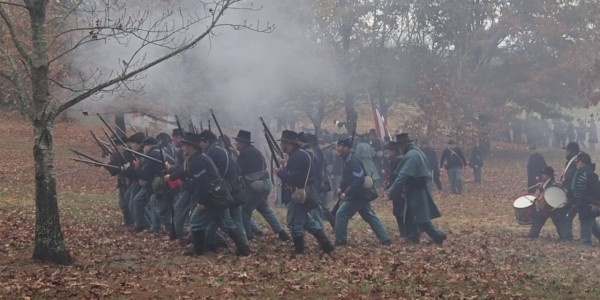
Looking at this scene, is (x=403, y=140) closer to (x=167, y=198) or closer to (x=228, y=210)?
(x=228, y=210)

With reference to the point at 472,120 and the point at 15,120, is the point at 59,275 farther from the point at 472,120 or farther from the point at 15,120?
the point at 15,120

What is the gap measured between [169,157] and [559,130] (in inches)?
1284

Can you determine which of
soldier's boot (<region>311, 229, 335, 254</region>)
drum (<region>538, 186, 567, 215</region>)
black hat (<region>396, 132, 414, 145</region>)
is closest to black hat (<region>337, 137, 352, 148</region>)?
black hat (<region>396, 132, 414, 145</region>)

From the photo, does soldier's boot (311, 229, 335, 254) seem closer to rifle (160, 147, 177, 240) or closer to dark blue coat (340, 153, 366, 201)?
dark blue coat (340, 153, 366, 201)

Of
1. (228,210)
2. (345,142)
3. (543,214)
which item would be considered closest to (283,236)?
(228,210)

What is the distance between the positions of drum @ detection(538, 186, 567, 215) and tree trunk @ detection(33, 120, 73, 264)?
8427 mm

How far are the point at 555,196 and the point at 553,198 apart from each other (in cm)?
5

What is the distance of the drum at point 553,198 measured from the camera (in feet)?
46.8

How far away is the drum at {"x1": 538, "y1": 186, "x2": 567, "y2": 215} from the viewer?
14.3 meters

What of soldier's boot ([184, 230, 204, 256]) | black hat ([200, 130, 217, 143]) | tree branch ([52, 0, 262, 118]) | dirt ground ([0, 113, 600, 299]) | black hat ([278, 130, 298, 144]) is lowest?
dirt ground ([0, 113, 600, 299])

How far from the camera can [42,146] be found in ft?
31.8

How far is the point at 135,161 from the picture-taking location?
46.9 ft

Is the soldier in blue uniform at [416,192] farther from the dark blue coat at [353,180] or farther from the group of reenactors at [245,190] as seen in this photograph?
the dark blue coat at [353,180]

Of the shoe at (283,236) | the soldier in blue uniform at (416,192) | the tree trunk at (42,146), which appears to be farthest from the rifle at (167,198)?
the soldier in blue uniform at (416,192)
